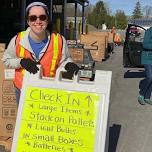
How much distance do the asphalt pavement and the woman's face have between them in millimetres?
2155

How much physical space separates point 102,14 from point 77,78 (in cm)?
9433

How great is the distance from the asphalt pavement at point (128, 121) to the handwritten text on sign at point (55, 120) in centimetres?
175

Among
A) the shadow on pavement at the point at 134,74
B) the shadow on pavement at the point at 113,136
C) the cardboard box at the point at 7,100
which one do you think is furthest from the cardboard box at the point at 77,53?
the cardboard box at the point at 7,100

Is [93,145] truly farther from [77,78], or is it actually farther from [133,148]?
[133,148]

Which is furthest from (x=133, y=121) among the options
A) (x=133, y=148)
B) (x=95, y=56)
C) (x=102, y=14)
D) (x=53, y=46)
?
(x=102, y=14)

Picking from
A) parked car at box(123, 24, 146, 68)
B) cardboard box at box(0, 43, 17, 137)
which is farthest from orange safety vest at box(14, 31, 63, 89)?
parked car at box(123, 24, 146, 68)

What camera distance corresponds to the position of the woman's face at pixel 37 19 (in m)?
4.32

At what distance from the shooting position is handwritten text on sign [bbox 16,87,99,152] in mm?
4227

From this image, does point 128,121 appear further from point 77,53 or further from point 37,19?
point 77,53

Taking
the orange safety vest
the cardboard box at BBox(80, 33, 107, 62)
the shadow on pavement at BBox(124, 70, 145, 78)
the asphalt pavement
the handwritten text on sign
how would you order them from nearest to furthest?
the handwritten text on sign < the orange safety vest < the asphalt pavement < the shadow on pavement at BBox(124, 70, 145, 78) < the cardboard box at BBox(80, 33, 107, 62)

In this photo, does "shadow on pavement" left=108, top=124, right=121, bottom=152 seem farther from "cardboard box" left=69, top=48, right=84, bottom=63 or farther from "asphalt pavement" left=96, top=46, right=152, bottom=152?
"cardboard box" left=69, top=48, right=84, bottom=63

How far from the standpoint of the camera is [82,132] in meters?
4.21

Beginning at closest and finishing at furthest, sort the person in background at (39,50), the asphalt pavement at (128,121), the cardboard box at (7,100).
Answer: the person in background at (39,50) → the cardboard box at (7,100) → the asphalt pavement at (128,121)

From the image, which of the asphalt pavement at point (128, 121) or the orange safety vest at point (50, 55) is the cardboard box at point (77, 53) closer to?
the asphalt pavement at point (128, 121)
